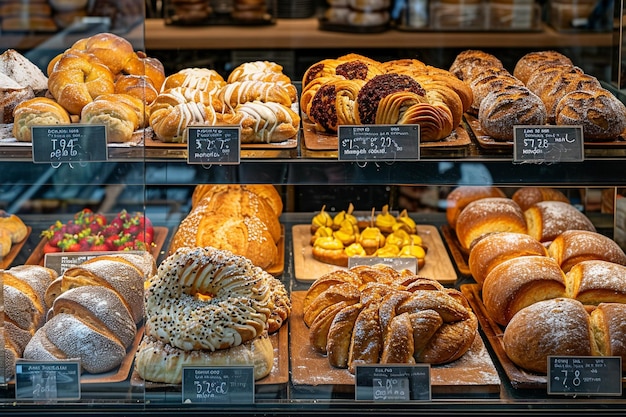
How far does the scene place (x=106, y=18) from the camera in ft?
11.0

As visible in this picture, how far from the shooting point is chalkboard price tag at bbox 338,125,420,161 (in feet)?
6.16

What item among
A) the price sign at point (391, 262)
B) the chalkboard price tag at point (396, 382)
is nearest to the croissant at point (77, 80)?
the price sign at point (391, 262)

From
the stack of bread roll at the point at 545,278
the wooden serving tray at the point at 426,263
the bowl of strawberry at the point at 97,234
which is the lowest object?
the wooden serving tray at the point at 426,263

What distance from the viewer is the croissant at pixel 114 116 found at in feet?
6.49

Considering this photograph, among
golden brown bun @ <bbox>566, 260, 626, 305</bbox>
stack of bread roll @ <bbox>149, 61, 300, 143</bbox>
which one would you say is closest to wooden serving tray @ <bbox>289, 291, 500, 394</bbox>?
golden brown bun @ <bbox>566, 260, 626, 305</bbox>

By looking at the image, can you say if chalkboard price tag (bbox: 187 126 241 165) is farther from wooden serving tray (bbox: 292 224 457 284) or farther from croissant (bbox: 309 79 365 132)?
wooden serving tray (bbox: 292 224 457 284)

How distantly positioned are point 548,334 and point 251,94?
0.99 meters

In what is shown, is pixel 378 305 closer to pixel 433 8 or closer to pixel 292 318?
pixel 292 318

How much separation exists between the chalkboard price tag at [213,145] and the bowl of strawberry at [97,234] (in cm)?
83

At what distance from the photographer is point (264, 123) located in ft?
6.60

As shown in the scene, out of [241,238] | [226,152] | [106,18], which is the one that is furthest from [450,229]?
[106,18]

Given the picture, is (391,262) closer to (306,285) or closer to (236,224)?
(306,285)

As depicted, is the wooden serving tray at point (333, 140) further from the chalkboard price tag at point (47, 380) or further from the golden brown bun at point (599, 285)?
the chalkboard price tag at point (47, 380)

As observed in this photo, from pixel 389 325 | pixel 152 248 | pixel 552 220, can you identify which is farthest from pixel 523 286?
pixel 152 248
